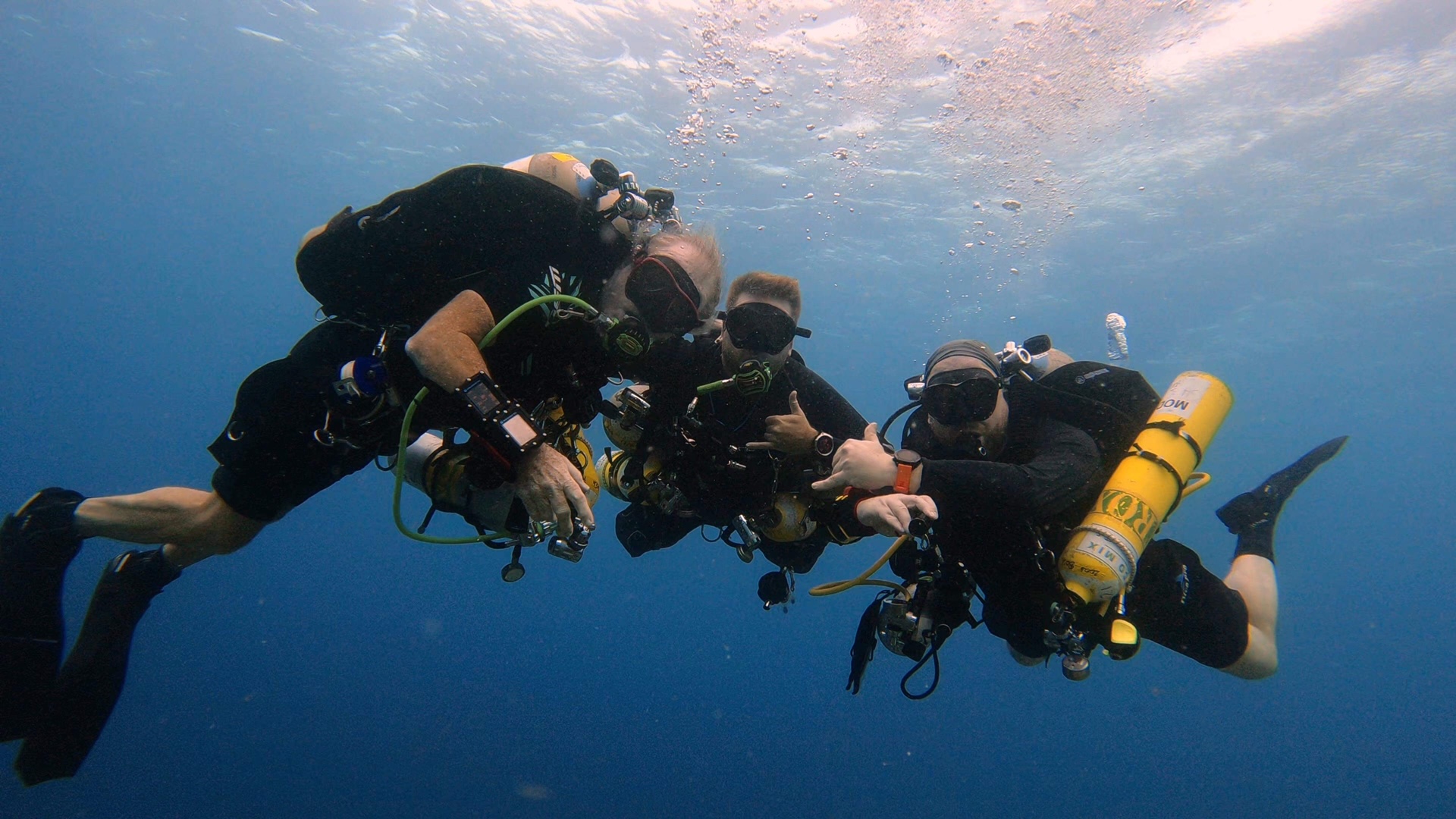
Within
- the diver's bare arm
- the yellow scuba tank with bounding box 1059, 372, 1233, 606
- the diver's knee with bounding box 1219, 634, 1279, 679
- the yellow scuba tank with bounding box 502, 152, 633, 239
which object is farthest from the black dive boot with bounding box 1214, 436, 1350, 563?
the diver's bare arm

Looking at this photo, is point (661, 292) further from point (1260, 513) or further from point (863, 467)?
point (1260, 513)

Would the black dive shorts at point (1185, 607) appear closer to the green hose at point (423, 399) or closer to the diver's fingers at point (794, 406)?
the diver's fingers at point (794, 406)

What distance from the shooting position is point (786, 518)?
14.7 ft

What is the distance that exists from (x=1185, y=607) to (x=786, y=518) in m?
2.81

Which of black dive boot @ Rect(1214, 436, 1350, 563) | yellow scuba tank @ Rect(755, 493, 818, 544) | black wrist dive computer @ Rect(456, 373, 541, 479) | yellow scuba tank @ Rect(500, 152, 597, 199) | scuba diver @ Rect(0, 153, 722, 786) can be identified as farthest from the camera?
black dive boot @ Rect(1214, 436, 1350, 563)

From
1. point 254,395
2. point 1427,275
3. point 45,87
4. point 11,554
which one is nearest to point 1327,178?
point 1427,275

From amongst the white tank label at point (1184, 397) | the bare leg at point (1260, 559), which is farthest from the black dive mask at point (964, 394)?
the bare leg at point (1260, 559)

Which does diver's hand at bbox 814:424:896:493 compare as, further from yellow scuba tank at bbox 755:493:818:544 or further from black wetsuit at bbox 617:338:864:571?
yellow scuba tank at bbox 755:493:818:544

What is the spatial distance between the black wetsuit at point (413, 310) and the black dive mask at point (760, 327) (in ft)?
2.64

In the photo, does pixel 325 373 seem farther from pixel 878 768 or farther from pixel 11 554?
pixel 878 768

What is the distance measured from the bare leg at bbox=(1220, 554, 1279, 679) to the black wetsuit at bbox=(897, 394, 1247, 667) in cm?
34

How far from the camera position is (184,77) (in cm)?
2562

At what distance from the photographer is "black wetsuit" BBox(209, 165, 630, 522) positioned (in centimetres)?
325

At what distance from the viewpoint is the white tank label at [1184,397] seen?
3861 mm
